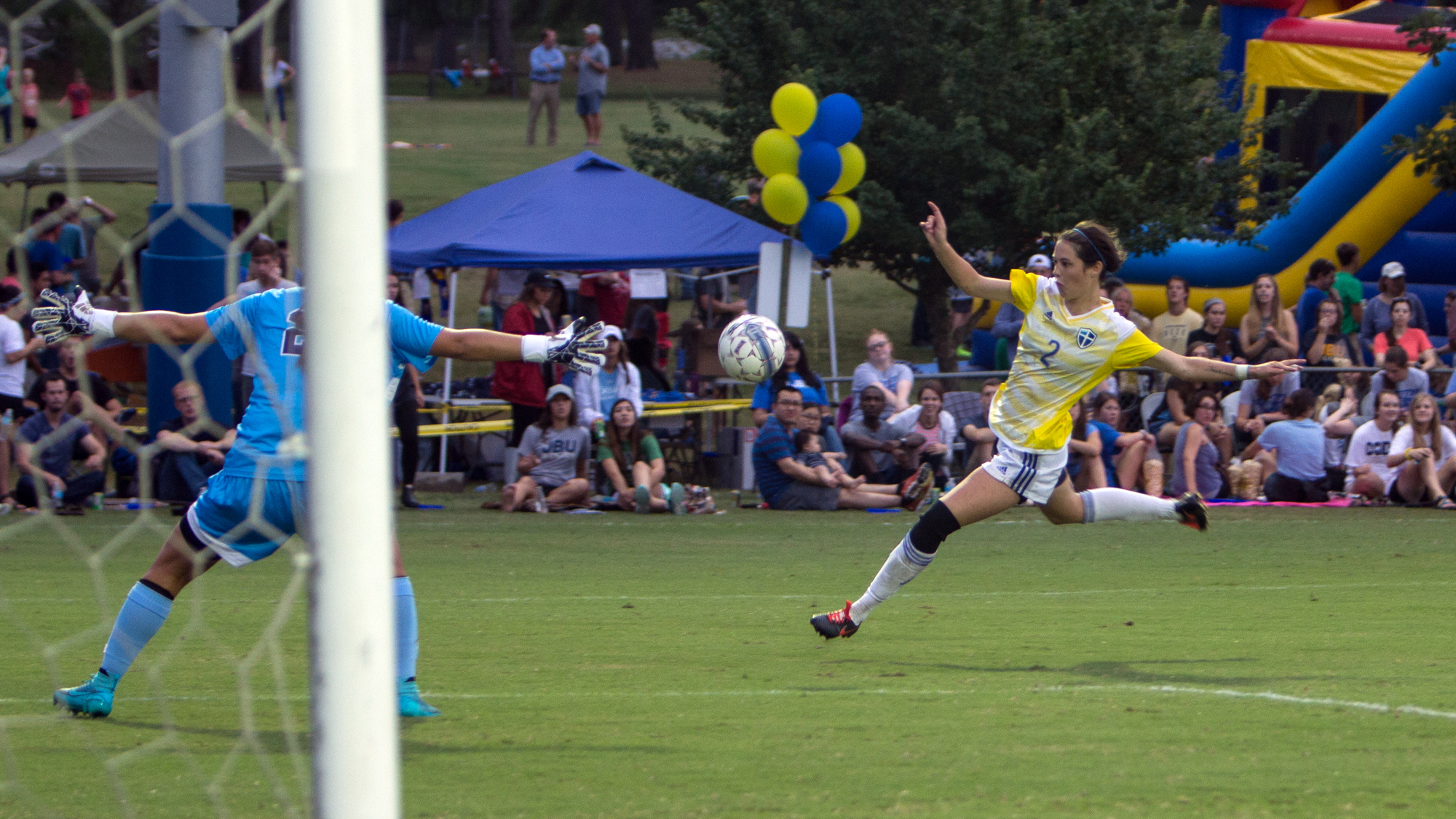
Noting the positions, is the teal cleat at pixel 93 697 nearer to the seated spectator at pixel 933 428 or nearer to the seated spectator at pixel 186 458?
the seated spectator at pixel 186 458

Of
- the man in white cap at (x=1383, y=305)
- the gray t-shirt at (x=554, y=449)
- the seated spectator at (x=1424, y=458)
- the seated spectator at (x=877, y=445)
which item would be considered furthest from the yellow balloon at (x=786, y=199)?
the man in white cap at (x=1383, y=305)

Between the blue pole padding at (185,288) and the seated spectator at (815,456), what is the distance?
4.95 metres

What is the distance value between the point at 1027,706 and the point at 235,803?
2.73m

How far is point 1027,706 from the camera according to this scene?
573 centimetres

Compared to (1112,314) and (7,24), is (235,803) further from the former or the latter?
(1112,314)

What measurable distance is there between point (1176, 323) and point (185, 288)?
9941 mm

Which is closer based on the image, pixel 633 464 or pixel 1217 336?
pixel 633 464

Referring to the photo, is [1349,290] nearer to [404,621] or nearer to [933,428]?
[933,428]

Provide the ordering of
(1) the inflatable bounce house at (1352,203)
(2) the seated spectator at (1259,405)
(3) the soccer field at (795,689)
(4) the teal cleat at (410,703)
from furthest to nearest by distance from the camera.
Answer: (1) the inflatable bounce house at (1352,203) < (2) the seated spectator at (1259,405) < (4) the teal cleat at (410,703) < (3) the soccer field at (795,689)

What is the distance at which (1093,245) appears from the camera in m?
6.94

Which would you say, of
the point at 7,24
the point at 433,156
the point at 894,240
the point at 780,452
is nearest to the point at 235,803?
the point at 7,24

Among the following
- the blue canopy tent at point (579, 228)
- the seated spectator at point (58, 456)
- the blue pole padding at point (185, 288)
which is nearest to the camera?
the seated spectator at point (58, 456)

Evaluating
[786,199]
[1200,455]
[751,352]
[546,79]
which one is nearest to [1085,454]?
[1200,455]

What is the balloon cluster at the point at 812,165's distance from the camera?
1516cm
